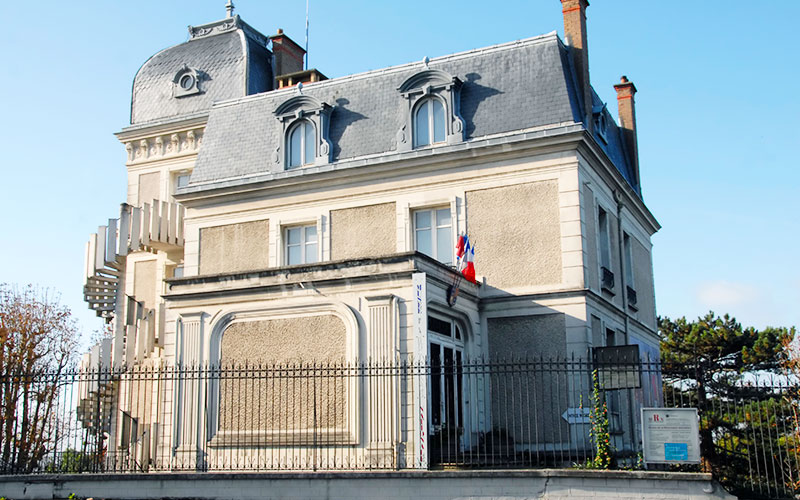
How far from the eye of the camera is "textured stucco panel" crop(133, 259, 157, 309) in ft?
85.4

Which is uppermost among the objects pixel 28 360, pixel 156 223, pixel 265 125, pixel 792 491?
pixel 265 125

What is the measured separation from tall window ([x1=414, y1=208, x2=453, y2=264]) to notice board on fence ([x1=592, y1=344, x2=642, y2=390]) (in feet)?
18.7

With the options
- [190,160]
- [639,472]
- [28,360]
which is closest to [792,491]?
[639,472]

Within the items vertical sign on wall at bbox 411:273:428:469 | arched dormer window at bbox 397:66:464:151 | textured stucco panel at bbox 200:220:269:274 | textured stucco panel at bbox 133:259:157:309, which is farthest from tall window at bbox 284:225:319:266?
textured stucco panel at bbox 133:259:157:309

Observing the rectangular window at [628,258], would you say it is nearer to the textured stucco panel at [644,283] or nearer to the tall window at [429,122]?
the textured stucco panel at [644,283]

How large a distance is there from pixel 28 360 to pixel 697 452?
2148 cm

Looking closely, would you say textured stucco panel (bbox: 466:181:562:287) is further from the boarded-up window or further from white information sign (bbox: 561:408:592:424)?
the boarded-up window

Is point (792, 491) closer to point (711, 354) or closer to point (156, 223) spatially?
point (156, 223)

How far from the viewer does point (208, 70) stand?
89.2 feet

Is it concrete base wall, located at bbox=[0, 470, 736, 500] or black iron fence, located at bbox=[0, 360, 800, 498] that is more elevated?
black iron fence, located at bbox=[0, 360, 800, 498]

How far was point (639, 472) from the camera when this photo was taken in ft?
38.6

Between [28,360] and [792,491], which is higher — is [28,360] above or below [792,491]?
above

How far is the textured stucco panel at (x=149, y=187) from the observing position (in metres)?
26.4

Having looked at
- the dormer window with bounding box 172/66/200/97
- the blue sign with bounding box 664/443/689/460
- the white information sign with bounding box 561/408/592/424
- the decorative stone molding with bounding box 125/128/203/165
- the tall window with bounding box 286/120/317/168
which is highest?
the dormer window with bounding box 172/66/200/97
